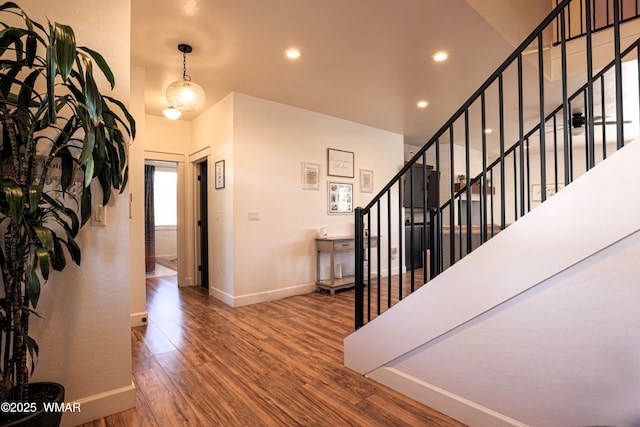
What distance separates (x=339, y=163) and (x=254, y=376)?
3599mm

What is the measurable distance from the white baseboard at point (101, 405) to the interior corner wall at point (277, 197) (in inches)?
83.2

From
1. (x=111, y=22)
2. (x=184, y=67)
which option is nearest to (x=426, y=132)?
(x=184, y=67)

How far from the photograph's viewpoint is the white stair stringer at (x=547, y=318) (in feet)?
4.35

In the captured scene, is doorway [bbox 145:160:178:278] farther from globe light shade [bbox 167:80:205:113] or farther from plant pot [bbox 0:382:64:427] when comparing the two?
plant pot [bbox 0:382:64:427]

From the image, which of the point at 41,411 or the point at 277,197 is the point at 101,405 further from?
the point at 277,197

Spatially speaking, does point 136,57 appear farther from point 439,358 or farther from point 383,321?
point 439,358

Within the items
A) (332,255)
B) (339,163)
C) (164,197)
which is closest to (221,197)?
(332,255)

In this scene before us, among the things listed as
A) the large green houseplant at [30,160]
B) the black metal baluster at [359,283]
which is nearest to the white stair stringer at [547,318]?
the black metal baluster at [359,283]

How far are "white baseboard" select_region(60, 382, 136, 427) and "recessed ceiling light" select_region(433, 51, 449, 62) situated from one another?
12.3 ft

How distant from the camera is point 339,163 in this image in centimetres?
523

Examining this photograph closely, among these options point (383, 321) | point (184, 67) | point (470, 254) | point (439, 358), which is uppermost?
point (184, 67)

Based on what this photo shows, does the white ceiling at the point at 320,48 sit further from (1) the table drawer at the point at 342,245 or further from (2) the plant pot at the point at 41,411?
(2) the plant pot at the point at 41,411

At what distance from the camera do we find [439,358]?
189 cm

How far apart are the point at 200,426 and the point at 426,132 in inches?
235
